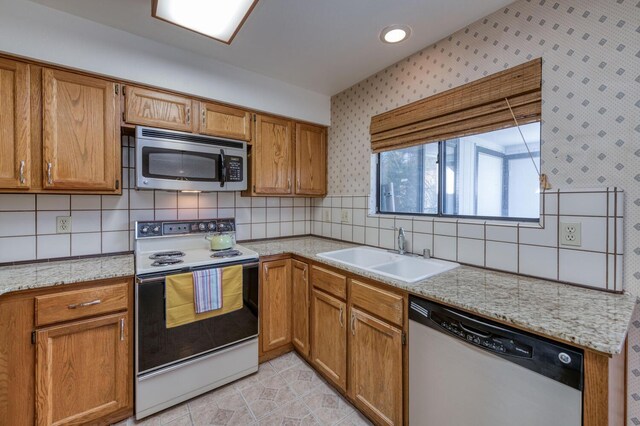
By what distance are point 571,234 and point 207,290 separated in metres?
1.96

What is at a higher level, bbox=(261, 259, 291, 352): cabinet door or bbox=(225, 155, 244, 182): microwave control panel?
bbox=(225, 155, 244, 182): microwave control panel

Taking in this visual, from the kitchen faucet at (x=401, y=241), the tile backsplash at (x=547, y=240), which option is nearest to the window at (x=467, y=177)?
the tile backsplash at (x=547, y=240)

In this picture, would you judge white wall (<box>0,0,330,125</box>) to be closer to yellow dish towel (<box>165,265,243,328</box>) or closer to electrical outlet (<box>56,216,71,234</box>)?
electrical outlet (<box>56,216,71,234</box>)

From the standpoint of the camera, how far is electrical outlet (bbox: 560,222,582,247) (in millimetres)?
1245

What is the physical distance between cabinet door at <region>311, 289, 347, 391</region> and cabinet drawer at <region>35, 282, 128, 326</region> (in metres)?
1.17

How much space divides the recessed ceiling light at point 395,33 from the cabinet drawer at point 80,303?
84.0 inches

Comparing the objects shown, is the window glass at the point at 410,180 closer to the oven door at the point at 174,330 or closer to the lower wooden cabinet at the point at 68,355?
the oven door at the point at 174,330

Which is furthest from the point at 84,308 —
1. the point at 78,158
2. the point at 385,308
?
the point at 385,308

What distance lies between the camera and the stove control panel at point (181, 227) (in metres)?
2.02

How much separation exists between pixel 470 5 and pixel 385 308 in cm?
167

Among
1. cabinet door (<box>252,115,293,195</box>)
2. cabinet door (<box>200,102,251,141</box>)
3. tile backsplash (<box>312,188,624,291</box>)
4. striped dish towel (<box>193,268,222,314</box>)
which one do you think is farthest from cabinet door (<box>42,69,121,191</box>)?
tile backsplash (<box>312,188,624,291</box>)

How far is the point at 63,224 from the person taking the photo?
5.90 ft

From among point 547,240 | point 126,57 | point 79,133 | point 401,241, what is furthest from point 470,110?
point 79,133

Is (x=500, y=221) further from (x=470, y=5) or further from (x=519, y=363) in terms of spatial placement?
(x=470, y=5)
